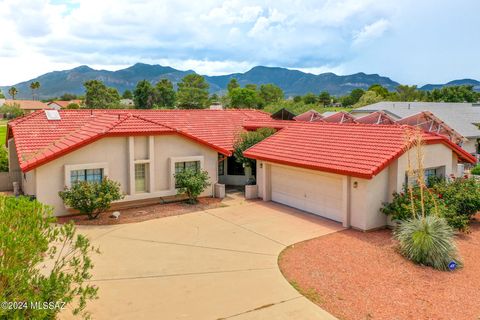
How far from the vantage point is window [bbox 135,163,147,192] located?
19.0m

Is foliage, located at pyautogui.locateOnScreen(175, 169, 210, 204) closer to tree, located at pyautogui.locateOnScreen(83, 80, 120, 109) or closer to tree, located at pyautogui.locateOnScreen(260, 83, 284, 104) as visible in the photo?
tree, located at pyautogui.locateOnScreen(83, 80, 120, 109)

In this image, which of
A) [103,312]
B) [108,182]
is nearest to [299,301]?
[103,312]

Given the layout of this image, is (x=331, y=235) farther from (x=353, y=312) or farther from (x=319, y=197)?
(x=353, y=312)

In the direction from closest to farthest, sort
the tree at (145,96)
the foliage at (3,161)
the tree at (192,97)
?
the foliage at (3,161)
the tree at (145,96)
the tree at (192,97)

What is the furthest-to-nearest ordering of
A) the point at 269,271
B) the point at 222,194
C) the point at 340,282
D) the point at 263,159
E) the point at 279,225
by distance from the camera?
the point at 222,194 → the point at 263,159 → the point at 279,225 → the point at 269,271 → the point at 340,282

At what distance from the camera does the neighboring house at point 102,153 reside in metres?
16.8

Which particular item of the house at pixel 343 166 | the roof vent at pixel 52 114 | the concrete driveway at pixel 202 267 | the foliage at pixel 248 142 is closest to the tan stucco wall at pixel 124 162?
the foliage at pixel 248 142

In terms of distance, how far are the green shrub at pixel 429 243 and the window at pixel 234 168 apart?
12.6 meters

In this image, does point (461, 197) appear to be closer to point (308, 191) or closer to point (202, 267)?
point (308, 191)

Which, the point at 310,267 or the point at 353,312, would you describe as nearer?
the point at 353,312

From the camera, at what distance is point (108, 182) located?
55.4 feet

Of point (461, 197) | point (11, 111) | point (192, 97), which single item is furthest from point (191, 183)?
point (11, 111)

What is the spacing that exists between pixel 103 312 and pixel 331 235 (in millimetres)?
8520

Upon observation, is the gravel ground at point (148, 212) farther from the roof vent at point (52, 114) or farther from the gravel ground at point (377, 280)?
the roof vent at point (52, 114)
